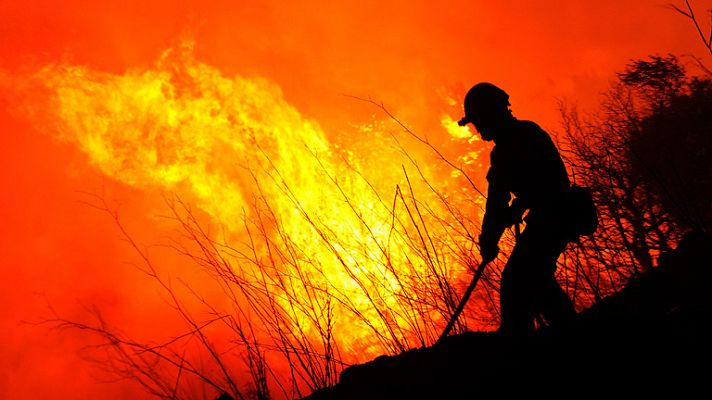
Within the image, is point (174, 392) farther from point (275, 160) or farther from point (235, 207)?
point (235, 207)

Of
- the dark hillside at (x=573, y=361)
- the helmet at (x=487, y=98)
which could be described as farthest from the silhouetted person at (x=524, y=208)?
the dark hillside at (x=573, y=361)

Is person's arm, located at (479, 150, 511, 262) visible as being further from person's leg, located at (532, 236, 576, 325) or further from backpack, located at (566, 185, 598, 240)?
backpack, located at (566, 185, 598, 240)

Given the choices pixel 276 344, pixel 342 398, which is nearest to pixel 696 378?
pixel 342 398

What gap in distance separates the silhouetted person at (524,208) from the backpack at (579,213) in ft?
0.14

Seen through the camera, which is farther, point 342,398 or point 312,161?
point 312,161

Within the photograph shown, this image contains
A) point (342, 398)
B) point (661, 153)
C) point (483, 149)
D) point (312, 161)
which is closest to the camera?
point (342, 398)

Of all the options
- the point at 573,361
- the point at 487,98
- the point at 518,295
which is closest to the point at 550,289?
the point at 518,295

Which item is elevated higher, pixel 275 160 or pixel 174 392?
pixel 275 160

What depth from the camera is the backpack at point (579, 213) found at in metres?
2.59

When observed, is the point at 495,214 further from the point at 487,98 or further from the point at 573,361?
the point at 573,361

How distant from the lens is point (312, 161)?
1755 cm

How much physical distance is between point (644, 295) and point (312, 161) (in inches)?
590

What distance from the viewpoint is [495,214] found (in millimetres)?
2854

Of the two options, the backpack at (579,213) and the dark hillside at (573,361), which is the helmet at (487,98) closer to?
the backpack at (579,213)
